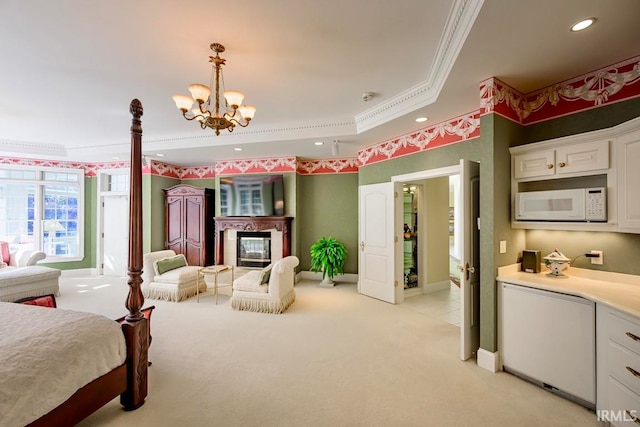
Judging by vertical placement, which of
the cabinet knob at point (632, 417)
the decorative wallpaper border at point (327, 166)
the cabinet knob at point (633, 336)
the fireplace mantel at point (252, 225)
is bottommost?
the cabinet knob at point (632, 417)

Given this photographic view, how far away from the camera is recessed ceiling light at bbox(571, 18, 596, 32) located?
179cm

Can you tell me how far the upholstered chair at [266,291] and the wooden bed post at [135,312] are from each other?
1.93 meters

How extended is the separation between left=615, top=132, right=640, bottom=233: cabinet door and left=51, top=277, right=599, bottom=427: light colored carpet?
145cm

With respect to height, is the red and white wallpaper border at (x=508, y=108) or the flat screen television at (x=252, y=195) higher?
the red and white wallpaper border at (x=508, y=108)

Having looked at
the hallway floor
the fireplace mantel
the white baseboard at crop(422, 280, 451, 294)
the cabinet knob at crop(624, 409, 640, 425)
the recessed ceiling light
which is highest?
the recessed ceiling light

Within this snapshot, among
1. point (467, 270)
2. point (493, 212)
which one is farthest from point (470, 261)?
point (493, 212)

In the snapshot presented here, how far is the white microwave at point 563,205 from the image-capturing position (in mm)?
2164

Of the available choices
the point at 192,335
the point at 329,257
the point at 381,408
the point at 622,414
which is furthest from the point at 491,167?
the point at 192,335

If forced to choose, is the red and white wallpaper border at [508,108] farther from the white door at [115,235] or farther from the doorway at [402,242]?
the white door at [115,235]

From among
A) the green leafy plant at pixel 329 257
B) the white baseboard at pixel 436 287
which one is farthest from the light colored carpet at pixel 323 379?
the green leafy plant at pixel 329 257

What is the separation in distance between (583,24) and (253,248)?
230 inches

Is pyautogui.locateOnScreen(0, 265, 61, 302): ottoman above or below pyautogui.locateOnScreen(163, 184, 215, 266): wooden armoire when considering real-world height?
below

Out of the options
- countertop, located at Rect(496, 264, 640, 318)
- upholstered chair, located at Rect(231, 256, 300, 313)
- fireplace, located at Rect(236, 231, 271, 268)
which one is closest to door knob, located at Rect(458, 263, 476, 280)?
countertop, located at Rect(496, 264, 640, 318)

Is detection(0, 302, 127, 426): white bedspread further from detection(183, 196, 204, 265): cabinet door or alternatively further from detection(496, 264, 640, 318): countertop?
detection(183, 196, 204, 265): cabinet door
